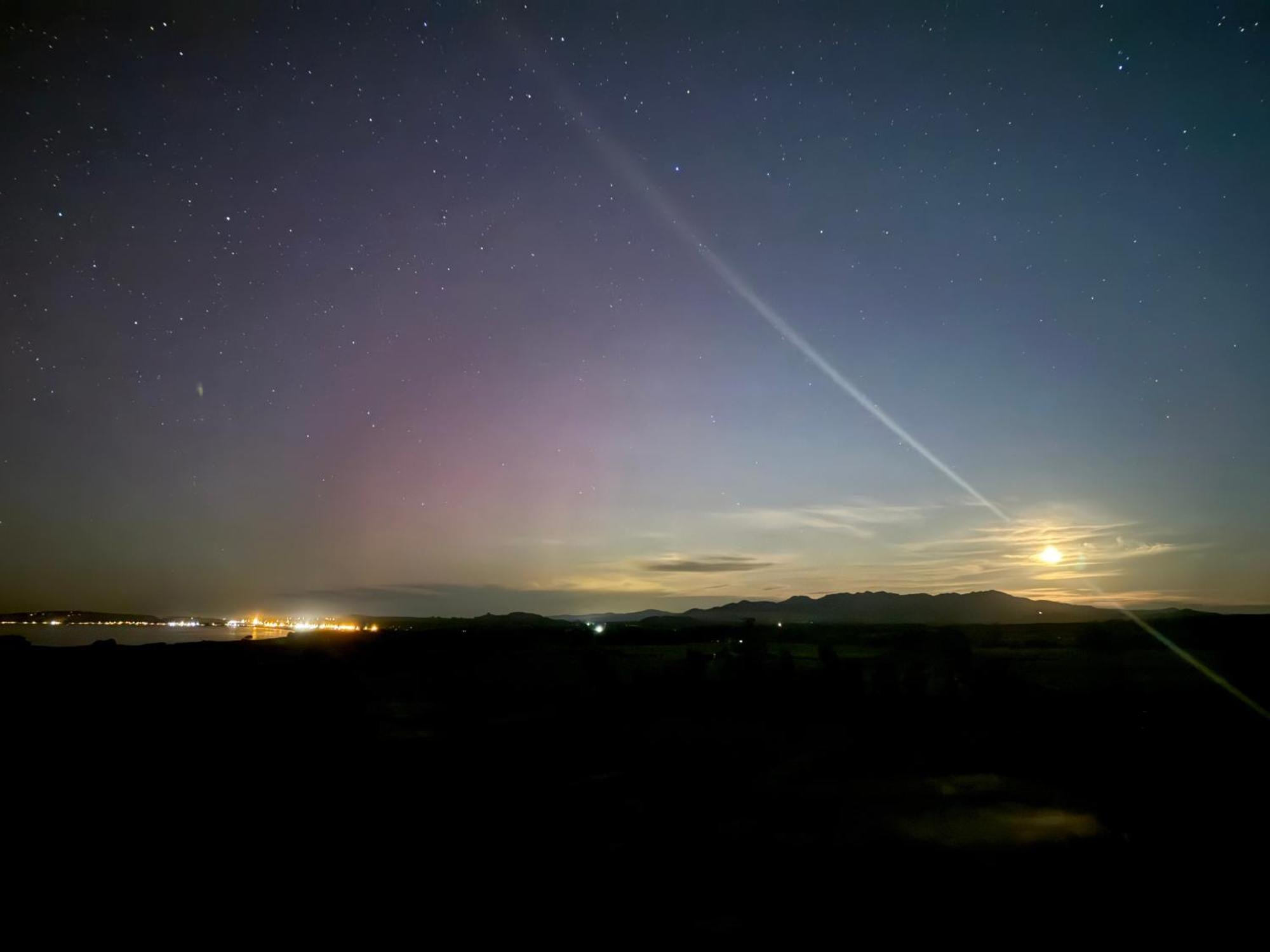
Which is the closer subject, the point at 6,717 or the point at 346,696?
the point at 6,717

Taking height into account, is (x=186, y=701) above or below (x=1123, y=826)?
above

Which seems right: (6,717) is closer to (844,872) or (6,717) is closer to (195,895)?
(195,895)

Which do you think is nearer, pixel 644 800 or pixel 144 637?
pixel 644 800

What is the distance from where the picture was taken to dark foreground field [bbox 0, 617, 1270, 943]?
8828 millimetres

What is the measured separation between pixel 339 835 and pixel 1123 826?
1198 cm

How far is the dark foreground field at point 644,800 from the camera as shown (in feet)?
29.0

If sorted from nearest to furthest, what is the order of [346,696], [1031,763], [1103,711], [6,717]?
[6,717]
[1031,763]
[346,696]
[1103,711]

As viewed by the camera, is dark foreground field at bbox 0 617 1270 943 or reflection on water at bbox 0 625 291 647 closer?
dark foreground field at bbox 0 617 1270 943

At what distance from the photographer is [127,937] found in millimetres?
7664

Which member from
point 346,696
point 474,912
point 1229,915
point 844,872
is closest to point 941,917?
point 844,872

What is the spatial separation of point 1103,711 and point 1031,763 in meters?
6.93

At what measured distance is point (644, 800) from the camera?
13586mm

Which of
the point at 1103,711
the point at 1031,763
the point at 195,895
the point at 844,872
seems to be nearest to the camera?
the point at 195,895

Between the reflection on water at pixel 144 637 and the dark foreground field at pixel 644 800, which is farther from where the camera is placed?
the reflection on water at pixel 144 637
